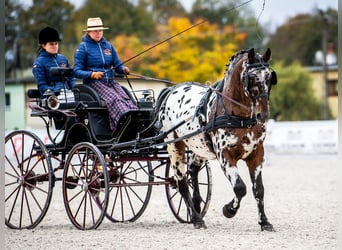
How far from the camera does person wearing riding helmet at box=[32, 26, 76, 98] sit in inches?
380

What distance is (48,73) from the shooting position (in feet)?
31.9

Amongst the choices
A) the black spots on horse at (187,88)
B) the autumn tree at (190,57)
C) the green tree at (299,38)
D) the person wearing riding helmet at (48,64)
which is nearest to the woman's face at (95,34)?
the person wearing riding helmet at (48,64)

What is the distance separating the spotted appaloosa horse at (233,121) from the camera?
7.85 m

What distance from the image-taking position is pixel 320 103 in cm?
4312

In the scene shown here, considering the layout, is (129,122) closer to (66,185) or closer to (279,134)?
(66,185)

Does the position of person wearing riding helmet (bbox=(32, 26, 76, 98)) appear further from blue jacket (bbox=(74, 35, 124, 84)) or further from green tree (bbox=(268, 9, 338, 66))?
green tree (bbox=(268, 9, 338, 66))

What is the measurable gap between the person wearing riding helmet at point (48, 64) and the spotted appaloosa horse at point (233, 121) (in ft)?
4.83

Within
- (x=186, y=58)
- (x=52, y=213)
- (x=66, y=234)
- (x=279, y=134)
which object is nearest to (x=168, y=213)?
(x=52, y=213)

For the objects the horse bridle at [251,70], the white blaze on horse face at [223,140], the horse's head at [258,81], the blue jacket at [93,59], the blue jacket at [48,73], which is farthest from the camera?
the blue jacket at [48,73]

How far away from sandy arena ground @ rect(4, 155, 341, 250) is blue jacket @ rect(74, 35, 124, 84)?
1.59 metres

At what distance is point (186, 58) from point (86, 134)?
105 feet

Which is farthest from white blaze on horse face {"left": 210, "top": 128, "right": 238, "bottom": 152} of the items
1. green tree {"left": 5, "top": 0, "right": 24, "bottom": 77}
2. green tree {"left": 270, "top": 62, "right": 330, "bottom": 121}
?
green tree {"left": 270, "top": 62, "right": 330, "bottom": 121}

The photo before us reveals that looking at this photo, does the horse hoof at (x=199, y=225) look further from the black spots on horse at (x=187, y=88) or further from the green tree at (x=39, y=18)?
the green tree at (x=39, y=18)

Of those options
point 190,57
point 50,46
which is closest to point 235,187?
point 50,46
